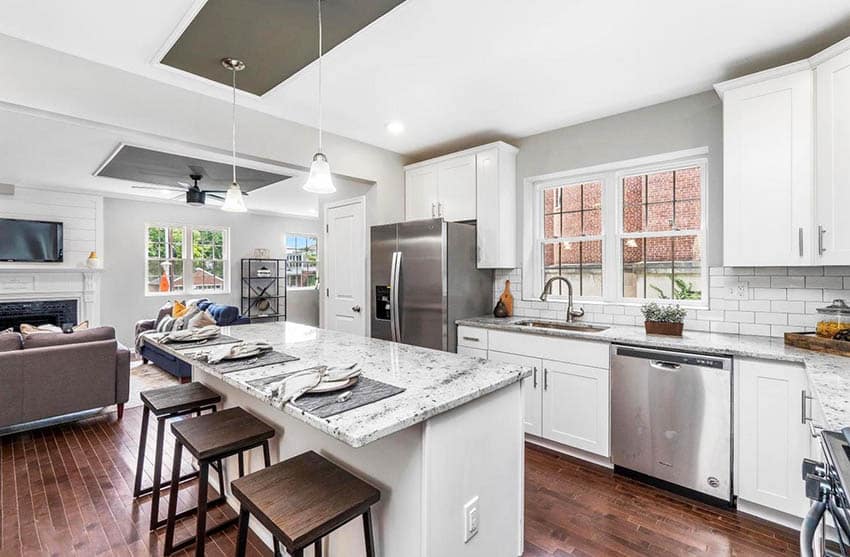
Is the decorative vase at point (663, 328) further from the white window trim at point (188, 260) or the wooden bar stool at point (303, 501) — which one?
the white window trim at point (188, 260)

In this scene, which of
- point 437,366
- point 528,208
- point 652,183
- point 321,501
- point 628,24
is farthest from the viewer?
point 528,208

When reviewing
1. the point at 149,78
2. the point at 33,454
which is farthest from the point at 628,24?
the point at 33,454

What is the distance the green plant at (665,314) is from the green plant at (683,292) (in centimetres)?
24

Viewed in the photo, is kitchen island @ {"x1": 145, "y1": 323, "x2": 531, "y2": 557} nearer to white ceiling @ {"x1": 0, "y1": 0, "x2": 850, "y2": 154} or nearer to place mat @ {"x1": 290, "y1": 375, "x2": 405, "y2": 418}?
place mat @ {"x1": 290, "y1": 375, "x2": 405, "y2": 418}

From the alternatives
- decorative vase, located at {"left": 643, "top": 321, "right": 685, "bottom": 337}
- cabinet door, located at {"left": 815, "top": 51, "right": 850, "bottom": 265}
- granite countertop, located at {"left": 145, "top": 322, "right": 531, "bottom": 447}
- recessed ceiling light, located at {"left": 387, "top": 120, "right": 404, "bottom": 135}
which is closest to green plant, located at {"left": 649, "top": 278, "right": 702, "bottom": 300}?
decorative vase, located at {"left": 643, "top": 321, "right": 685, "bottom": 337}

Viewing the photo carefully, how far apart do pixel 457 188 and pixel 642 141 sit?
1.54 meters

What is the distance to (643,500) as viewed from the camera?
230cm

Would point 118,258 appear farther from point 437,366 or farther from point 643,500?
point 643,500

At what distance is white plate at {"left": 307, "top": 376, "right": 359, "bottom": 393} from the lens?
1312 millimetres

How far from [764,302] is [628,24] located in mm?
1906

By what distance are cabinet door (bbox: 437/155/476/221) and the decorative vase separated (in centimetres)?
169

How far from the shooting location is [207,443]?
1.64 metres

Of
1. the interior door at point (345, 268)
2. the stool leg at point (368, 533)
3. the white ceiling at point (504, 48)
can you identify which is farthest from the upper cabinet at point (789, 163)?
the interior door at point (345, 268)

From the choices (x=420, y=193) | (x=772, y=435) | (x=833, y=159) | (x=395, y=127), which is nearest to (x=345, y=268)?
(x=420, y=193)
